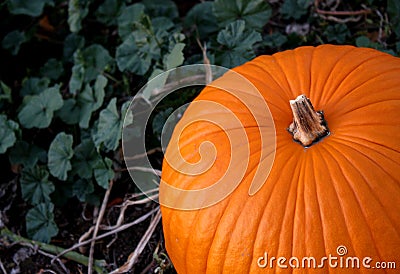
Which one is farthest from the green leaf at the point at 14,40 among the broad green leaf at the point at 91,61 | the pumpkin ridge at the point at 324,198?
the pumpkin ridge at the point at 324,198

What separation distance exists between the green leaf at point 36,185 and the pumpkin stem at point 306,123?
123 centimetres

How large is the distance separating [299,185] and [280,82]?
0.41 meters

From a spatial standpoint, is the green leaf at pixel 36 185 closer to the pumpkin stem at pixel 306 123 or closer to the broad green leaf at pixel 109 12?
the broad green leaf at pixel 109 12

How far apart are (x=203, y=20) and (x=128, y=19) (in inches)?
14.3

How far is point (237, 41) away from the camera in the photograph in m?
2.34

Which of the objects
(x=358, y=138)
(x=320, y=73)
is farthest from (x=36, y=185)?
(x=358, y=138)

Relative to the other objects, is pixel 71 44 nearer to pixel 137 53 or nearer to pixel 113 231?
pixel 137 53

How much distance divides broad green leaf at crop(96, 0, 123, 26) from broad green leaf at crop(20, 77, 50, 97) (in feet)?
1.36

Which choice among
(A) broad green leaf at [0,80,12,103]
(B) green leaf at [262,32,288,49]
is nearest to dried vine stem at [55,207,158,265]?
(A) broad green leaf at [0,80,12,103]


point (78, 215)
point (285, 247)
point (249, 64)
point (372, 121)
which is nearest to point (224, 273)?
point (285, 247)

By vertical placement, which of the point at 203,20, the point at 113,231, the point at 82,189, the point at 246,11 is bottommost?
the point at 113,231

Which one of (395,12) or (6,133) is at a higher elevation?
(395,12)

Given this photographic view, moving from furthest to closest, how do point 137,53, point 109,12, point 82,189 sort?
1. point 109,12
2. point 137,53
3. point 82,189

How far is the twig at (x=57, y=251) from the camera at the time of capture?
7.25ft
